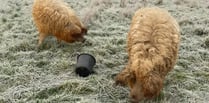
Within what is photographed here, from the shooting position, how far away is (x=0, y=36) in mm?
9352

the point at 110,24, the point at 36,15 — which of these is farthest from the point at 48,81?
the point at 110,24

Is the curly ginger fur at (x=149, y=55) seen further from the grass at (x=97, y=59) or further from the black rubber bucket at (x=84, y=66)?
the black rubber bucket at (x=84, y=66)

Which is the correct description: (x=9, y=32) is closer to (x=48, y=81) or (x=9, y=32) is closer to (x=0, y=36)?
(x=0, y=36)

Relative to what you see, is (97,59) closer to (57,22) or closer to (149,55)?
(57,22)

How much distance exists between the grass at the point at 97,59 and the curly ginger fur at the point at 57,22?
355 mm

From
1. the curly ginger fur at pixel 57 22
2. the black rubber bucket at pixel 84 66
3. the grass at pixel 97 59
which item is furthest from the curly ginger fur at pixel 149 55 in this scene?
the curly ginger fur at pixel 57 22

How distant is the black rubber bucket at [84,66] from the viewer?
22.8 ft

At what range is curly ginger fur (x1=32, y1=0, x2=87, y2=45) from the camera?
7866 mm

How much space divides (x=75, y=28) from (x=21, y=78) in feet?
4.96

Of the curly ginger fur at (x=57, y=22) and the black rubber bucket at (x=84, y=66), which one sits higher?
the curly ginger fur at (x=57, y=22)

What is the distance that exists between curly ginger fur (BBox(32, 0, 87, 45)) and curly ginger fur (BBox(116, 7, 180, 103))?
68.5 inches

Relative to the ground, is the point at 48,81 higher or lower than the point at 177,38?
lower

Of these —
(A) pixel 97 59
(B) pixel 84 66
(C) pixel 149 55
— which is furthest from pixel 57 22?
(C) pixel 149 55

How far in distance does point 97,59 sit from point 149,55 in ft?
7.75
